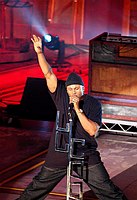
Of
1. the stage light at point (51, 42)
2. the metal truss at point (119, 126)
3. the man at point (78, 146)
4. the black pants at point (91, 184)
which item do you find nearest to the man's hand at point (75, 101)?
the man at point (78, 146)

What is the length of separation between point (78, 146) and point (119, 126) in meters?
4.60

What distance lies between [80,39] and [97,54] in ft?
12.1

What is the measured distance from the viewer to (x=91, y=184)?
271 inches

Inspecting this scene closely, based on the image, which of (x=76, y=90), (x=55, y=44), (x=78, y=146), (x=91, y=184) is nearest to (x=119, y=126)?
(x=55, y=44)

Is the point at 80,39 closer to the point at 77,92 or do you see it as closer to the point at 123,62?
the point at 123,62

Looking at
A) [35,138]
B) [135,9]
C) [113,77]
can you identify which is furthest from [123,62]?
[135,9]

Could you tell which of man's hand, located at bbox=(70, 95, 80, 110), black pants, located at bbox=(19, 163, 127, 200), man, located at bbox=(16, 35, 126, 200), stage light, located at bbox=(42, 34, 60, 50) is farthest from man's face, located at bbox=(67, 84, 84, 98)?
stage light, located at bbox=(42, 34, 60, 50)

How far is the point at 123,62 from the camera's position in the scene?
1059 cm

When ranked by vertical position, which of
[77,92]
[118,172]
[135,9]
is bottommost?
[118,172]

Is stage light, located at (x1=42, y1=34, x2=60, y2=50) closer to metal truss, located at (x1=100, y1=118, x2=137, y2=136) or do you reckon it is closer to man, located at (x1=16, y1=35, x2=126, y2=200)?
metal truss, located at (x1=100, y1=118, x2=137, y2=136)

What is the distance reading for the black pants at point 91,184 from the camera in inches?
269

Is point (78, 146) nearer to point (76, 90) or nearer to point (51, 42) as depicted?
point (76, 90)

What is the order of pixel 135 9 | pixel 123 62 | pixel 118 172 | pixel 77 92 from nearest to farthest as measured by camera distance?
pixel 77 92, pixel 118 172, pixel 123 62, pixel 135 9

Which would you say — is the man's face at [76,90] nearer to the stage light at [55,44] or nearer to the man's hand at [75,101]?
the man's hand at [75,101]
